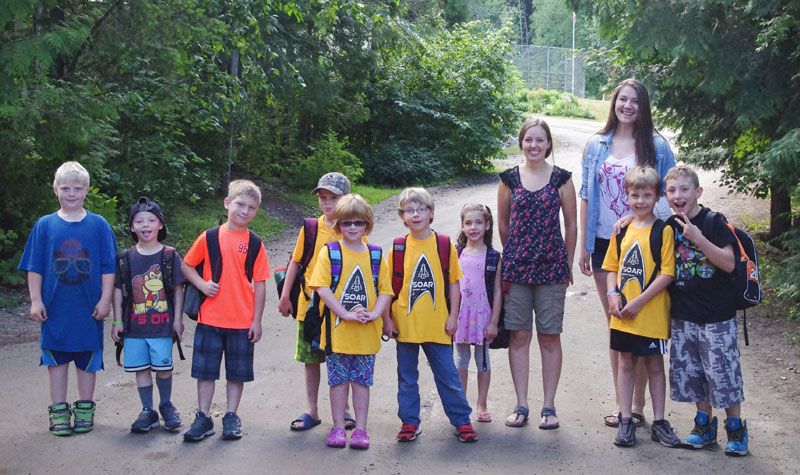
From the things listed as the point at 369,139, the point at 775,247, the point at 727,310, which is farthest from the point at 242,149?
the point at 727,310

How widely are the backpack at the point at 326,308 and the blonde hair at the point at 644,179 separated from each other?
1.73 m

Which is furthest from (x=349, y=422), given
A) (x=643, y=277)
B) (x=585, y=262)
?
(x=643, y=277)

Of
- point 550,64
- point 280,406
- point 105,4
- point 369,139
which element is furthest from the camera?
point 550,64

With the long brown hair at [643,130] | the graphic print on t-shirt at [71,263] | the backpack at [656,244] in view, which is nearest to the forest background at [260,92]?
the graphic print on t-shirt at [71,263]

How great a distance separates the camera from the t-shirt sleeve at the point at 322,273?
19.2 feet

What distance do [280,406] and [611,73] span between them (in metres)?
8.83

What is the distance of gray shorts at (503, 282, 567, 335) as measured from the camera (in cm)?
625

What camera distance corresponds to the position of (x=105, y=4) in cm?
1155

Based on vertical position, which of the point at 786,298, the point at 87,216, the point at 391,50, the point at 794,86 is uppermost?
the point at 391,50

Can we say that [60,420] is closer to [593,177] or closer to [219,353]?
[219,353]

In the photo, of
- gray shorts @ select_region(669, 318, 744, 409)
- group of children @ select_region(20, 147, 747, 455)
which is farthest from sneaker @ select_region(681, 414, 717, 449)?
gray shorts @ select_region(669, 318, 744, 409)

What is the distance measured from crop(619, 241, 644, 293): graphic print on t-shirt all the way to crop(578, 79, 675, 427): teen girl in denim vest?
0.37m

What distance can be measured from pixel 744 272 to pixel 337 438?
9.20 ft

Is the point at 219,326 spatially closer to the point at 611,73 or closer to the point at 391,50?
the point at 611,73
